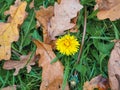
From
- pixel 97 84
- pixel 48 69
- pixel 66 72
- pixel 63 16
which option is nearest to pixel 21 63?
pixel 48 69

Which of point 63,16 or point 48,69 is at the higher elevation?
point 63,16

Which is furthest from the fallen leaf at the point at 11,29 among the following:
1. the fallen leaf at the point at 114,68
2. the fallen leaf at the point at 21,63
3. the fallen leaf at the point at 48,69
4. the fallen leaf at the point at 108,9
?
the fallen leaf at the point at 114,68

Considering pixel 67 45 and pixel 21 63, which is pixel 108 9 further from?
pixel 21 63

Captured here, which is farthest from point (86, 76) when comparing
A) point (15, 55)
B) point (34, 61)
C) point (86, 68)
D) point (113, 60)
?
point (15, 55)

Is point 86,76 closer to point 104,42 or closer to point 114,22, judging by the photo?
point 104,42

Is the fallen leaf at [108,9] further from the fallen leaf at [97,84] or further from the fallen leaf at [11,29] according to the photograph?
the fallen leaf at [11,29]

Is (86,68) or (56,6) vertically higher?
(56,6)

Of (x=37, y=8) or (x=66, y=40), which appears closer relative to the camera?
(x=66, y=40)
